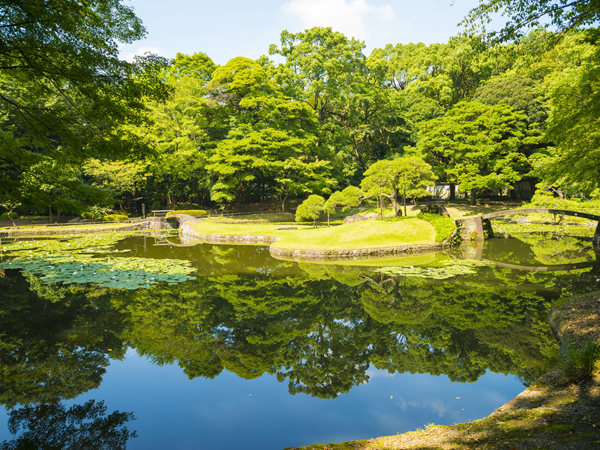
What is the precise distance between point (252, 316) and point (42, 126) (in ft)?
19.2

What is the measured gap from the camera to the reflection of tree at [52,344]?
5.12 metres

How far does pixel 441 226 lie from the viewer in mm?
17812

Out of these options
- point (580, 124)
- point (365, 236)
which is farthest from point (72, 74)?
point (365, 236)

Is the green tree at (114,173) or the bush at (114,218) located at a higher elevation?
the green tree at (114,173)

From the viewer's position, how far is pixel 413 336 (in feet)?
22.5

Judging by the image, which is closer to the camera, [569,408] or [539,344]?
[569,408]

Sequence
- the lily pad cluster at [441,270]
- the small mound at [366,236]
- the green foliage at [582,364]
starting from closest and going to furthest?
the green foliage at [582,364], the lily pad cluster at [441,270], the small mound at [366,236]

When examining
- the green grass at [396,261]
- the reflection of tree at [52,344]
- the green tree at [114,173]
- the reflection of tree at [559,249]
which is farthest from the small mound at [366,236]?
the green tree at [114,173]

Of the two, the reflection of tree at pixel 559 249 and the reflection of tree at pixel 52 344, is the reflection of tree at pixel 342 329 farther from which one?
the reflection of tree at pixel 559 249

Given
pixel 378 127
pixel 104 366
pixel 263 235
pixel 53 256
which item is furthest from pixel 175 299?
pixel 378 127

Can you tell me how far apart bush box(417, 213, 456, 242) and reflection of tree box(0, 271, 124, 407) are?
15.2 metres

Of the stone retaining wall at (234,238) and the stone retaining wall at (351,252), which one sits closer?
the stone retaining wall at (351,252)

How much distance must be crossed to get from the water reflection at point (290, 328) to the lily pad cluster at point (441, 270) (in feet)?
1.71

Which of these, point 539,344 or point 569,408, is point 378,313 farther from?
point 569,408
